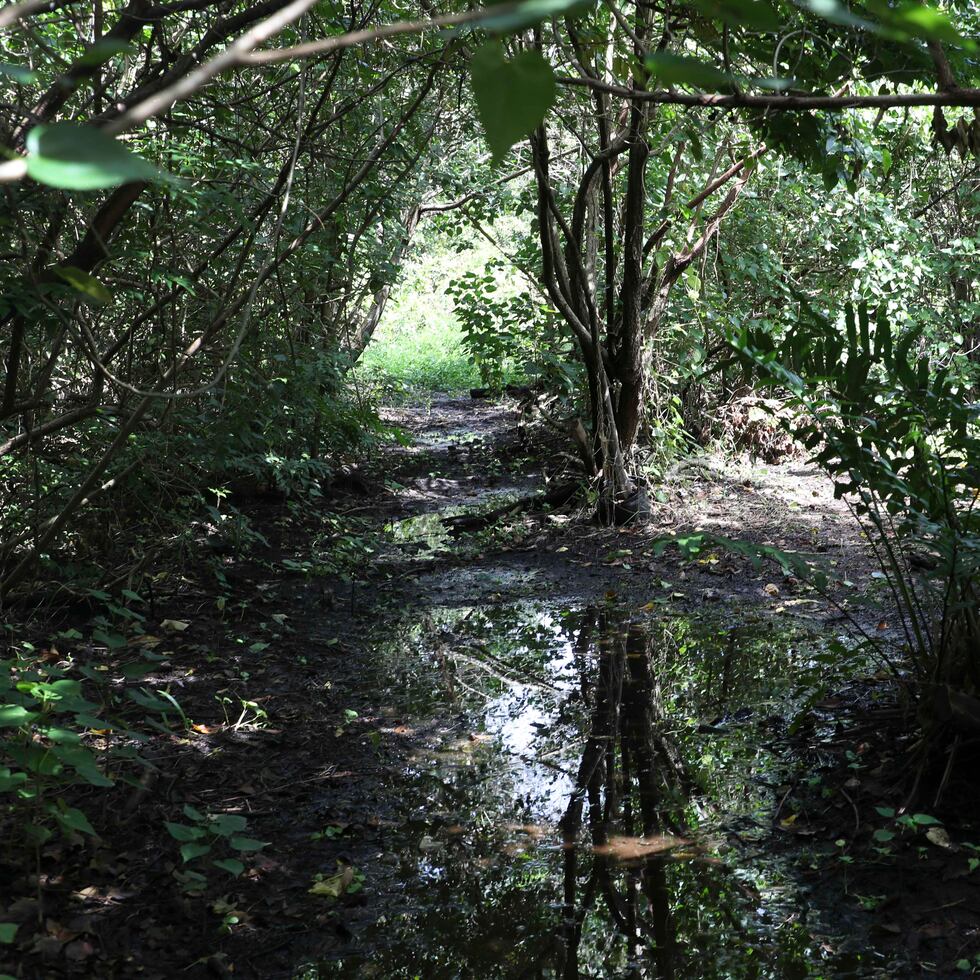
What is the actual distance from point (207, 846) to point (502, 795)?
3.30ft

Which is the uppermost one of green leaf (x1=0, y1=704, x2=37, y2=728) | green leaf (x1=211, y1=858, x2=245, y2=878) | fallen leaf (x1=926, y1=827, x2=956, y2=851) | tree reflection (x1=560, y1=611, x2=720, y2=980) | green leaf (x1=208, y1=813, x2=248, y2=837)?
green leaf (x1=0, y1=704, x2=37, y2=728)

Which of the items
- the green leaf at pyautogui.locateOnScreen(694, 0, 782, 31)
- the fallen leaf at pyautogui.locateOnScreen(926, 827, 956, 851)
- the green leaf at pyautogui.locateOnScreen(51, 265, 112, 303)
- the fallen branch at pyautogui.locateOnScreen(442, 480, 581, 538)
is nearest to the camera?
the green leaf at pyautogui.locateOnScreen(694, 0, 782, 31)

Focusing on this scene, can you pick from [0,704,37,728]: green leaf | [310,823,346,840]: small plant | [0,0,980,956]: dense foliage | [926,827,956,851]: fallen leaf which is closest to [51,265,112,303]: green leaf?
[0,0,980,956]: dense foliage

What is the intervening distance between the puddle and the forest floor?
0.01 metres

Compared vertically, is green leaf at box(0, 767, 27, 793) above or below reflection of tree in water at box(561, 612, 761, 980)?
above

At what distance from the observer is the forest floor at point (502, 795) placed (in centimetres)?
230

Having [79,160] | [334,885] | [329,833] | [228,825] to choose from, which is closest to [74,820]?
[228,825]

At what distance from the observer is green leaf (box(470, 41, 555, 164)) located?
66 cm

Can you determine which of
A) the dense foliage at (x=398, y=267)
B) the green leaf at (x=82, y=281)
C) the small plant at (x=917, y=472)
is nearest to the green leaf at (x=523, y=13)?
the dense foliage at (x=398, y=267)

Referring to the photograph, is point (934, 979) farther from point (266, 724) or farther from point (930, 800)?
point (266, 724)

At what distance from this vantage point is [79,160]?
23.0 inches

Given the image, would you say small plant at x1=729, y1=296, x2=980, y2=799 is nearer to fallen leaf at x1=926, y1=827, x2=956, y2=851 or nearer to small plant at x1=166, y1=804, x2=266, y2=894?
fallen leaf at x1=926, y1=827, x2=956, y2=851

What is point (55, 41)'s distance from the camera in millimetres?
4113

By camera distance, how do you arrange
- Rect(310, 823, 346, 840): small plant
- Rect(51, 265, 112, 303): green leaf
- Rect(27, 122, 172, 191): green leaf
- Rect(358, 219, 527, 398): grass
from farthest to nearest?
1. Rect(358, 219, 527, 398): grass
2. Rect(310, 823, 346, 840): small plant
3. Rect(51, 265, 112, 303): green leaf
4. Rect(27, 122, 172, 191): green leaf
